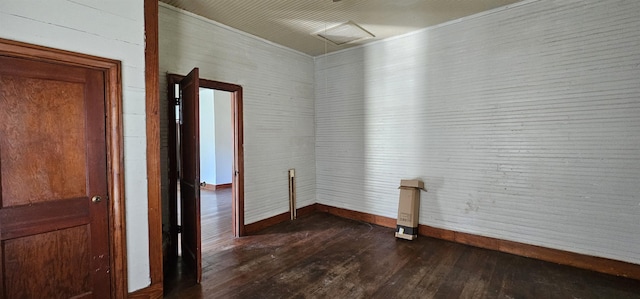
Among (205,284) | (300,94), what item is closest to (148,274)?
(205,284)

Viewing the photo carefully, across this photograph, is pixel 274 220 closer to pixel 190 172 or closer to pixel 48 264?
pixel 190 172

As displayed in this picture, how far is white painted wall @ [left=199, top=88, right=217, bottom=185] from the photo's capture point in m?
8.08

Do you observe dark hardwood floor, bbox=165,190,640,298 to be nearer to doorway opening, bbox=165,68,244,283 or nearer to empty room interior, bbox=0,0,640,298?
empty room interior, bbox=0,0,640,298

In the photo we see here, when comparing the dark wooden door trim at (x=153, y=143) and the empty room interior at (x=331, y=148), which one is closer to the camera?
the empty room interior at (x=331, y=148)

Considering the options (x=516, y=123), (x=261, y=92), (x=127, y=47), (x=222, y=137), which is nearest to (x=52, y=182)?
(x=127, y=47)

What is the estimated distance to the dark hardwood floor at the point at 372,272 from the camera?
8.25 feet

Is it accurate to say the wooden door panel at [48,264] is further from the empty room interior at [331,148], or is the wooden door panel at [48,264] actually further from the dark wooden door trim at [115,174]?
the dark wooden door trim at [115,174]

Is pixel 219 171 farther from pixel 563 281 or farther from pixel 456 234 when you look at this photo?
pixel 563 281

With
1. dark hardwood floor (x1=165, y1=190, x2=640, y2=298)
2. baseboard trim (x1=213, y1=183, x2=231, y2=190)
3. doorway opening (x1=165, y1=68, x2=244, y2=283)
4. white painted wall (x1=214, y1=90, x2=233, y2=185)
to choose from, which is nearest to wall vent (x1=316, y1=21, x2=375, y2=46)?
doorway opening (x1=165, y1=68, x2=244, y2=283)

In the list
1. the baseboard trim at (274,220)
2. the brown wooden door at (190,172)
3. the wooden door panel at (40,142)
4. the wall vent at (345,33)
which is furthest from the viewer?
the baseboard trim at (274,220)

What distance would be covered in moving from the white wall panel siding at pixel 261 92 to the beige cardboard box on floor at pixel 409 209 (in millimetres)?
1799

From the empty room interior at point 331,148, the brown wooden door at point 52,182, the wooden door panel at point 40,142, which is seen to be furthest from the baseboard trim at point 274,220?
the wooden door panel at point 40,142

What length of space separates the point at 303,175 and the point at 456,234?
2.58 meters

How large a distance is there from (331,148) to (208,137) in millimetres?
4819
